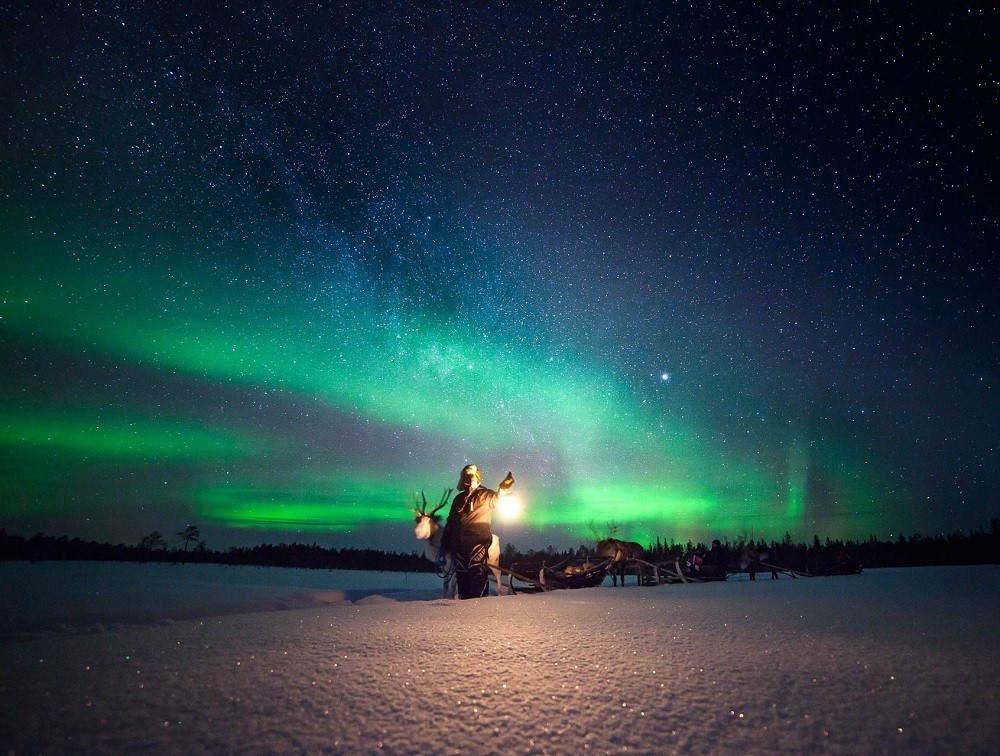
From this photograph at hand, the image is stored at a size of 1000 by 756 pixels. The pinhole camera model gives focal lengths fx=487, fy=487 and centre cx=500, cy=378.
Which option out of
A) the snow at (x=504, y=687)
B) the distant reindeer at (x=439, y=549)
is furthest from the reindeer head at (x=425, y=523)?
the snow at (x=504, y=687)

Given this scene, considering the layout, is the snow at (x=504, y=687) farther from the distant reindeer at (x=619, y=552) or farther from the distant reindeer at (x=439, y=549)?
the distant reindeer at (x=619, y=552)

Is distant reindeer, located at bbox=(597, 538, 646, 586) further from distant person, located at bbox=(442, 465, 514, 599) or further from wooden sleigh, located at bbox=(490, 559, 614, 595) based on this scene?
distant person, located at bbox=(442, 465, 514, 599)

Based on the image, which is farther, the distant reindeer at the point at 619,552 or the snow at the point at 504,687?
the distant reindeer at the point at 619,552

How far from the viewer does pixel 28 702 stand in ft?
9.11

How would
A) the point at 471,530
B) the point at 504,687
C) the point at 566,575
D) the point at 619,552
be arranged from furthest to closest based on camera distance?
Answer: 1. the point at 619,552
2. the point at 566,575
3. the point at 471,530
4. the point at 504,687

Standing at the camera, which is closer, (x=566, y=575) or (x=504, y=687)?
(x=504, y=687)

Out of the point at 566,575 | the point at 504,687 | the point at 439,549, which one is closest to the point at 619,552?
the point at 566,575

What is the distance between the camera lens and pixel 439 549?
11992 mm

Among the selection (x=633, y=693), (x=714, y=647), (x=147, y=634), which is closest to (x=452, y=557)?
(x=147, y=634)

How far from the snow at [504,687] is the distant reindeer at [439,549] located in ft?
18.0

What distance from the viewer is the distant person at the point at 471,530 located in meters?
10.7

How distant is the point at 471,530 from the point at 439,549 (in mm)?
1513

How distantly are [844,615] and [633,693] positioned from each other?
522cm

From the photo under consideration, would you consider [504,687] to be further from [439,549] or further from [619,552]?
[619,552]
